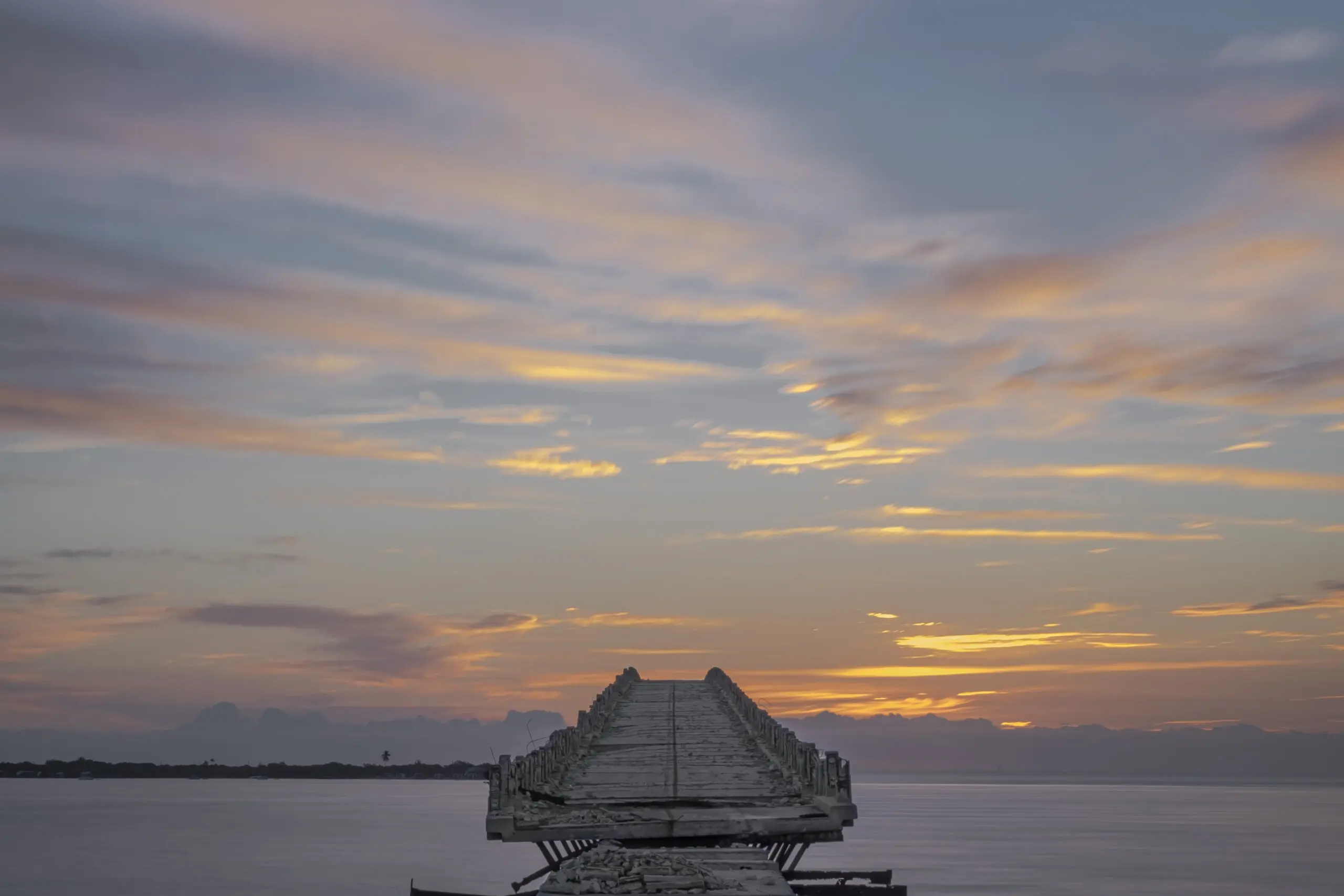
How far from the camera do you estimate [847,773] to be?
2941 cm

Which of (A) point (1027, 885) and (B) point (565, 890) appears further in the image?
(A) point (1027, 885)

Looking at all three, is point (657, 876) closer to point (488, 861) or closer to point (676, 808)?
point (676, 808)

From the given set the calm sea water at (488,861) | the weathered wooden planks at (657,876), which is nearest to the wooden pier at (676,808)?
the weathered wooden planks at (657,876)

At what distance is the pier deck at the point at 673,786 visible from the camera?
90.8 ft

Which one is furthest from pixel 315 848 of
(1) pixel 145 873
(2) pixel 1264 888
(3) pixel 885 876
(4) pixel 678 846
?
(4) pixel 678 846

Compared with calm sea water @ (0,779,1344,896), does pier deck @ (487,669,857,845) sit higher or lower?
higher

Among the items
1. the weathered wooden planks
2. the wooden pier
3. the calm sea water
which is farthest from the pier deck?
the calm sea water

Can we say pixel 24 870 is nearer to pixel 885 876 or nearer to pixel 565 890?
pixel 885 876

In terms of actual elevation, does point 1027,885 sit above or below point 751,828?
below

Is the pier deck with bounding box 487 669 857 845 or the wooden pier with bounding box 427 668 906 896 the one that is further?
the pier deck with bounding box 487 669 857 845

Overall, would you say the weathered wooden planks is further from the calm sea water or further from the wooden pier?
the calm sea water

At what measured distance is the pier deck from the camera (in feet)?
90.8

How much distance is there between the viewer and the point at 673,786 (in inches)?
1277

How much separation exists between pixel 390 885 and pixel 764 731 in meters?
68.6
